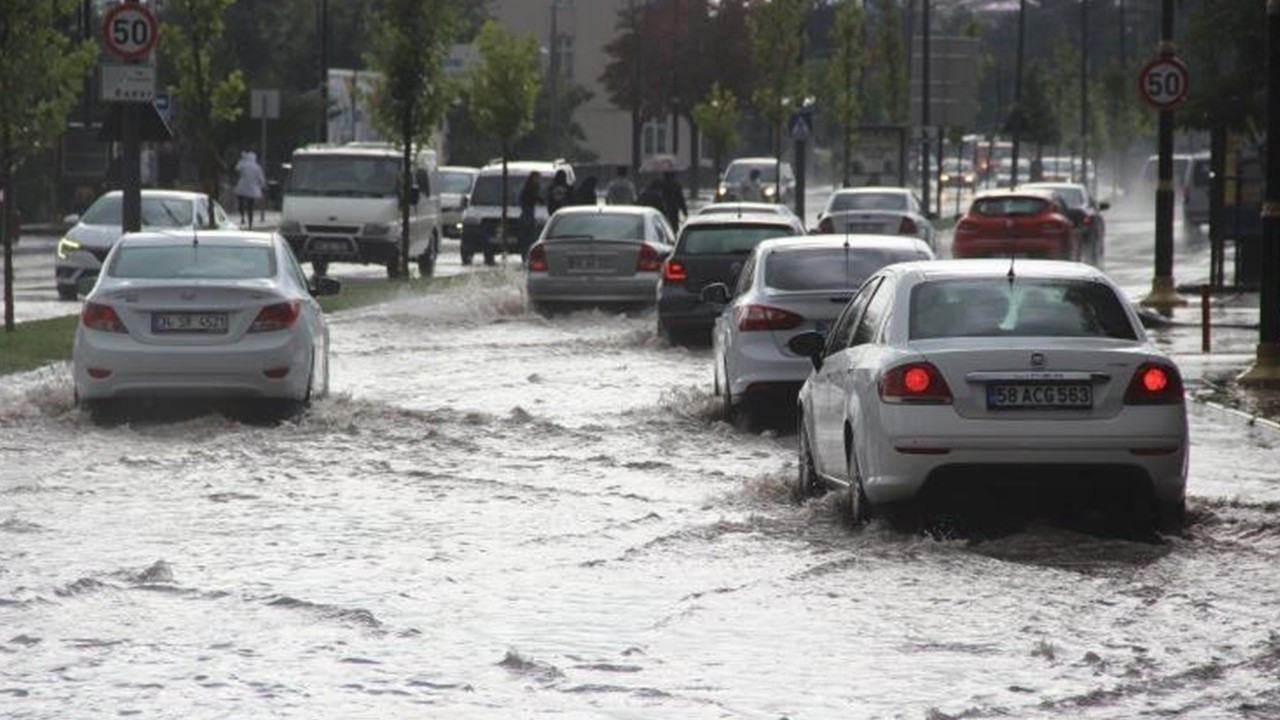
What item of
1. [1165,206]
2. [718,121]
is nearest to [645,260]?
[1165,206]

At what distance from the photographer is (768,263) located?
21.5 metres

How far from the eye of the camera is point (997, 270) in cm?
1434

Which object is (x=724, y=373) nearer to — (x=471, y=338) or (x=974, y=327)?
(x=974, y=327)

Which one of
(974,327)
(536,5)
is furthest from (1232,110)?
(536,5)

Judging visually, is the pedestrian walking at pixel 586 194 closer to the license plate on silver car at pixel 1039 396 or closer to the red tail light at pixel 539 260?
the red tail light at pixel 539 260

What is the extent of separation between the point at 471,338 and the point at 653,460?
14.1 m

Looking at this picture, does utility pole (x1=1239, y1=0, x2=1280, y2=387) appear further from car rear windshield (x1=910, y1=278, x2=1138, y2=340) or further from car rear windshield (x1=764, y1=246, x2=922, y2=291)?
car rear windshield (x1=910, y1=278, x2=1138, y2=340)

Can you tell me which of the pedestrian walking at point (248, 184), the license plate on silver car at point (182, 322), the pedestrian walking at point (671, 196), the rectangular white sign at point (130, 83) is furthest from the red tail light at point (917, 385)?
the pedestrian walking at point (248, 184)

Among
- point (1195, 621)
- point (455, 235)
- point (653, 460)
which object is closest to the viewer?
point (1195, 621)

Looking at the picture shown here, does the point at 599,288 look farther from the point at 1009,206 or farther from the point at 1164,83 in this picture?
the point at 1009,206

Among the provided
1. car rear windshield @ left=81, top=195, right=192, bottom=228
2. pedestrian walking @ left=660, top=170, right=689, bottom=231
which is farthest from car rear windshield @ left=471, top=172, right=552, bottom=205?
car rear windshield @ left=81, top=195, right=192, bottom=228

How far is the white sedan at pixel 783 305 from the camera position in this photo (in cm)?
2059

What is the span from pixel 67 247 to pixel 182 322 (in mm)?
18958

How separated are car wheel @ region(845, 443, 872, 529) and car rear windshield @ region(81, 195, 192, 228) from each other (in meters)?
25.6
